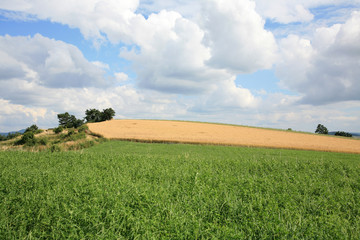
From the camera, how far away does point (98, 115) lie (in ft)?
199

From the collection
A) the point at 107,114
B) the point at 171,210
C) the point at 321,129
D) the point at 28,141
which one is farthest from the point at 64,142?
the point at 321,129

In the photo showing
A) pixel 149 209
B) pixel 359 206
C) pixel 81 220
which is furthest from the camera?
pixel 359 206

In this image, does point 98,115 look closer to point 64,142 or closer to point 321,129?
point 64,142

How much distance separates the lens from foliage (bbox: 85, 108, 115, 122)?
59.0 meters

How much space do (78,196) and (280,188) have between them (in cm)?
650

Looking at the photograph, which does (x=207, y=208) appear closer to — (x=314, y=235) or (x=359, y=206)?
(x=314, y=235)

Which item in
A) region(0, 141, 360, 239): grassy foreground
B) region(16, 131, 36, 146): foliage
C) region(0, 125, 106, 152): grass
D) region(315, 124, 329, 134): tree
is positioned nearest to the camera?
region(0, 141, 360, 239): grassy foreground

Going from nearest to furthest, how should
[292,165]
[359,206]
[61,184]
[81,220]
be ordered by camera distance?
1. [81,220]
2. [359,206]
3. [61,184]
4. [292,165]

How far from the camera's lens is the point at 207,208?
18.8 feet

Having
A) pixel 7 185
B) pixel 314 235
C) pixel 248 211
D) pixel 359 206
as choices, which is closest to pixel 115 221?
pixel 248 211

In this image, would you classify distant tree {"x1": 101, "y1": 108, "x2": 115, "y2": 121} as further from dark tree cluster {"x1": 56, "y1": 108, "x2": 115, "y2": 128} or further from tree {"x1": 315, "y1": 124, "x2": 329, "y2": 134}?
tree {"x1": 315, "y1": 124, "x2": 329, "y2": 134}

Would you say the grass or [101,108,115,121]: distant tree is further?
[101,108,115,121]: distant tree

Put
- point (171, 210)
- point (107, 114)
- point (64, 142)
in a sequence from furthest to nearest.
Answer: point (107, 114) < point (64, 142) < point (171, 210)

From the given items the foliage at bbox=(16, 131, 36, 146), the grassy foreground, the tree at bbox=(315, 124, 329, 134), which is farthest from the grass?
the tree at bbox=(315, 124, 329, 134)
